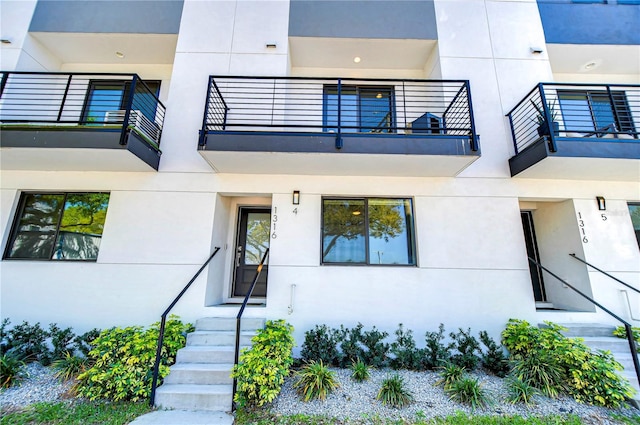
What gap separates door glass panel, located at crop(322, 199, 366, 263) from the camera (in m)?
4.95

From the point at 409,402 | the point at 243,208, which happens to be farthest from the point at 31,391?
the point at 409,402

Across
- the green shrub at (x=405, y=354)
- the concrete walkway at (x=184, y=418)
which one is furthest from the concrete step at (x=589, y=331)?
the concrete walkway at (x=184, y=418)

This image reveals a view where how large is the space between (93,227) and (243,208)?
270 cm

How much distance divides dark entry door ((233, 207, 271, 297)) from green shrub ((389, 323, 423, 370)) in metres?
2.67

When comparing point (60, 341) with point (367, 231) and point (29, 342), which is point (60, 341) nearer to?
point (29, 342)

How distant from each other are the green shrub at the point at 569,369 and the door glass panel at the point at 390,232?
206 cm

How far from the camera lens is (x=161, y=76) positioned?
647cm

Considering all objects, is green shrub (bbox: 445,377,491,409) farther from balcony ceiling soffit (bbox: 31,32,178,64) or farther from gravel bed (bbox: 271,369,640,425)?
balcony ceiling soffit (bbox: 31,32,178,64)

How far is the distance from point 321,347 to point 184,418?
1.96 m

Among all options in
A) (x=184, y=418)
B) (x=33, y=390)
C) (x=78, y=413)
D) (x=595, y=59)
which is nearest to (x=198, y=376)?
(x=184, y=418)

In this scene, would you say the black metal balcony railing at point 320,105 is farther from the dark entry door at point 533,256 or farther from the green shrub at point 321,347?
the green shrub at point 321,347

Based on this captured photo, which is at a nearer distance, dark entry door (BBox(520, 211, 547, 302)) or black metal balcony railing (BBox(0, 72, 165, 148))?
black metal balcony railing (BBox(0, 72, 165, 148))

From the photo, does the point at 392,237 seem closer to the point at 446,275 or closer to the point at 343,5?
the point at 446,275

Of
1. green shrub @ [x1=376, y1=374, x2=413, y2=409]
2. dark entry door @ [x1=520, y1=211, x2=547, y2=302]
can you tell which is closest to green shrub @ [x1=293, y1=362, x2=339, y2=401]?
green shrub @ [x1=376, y1=374, x2=413, y2=409]
